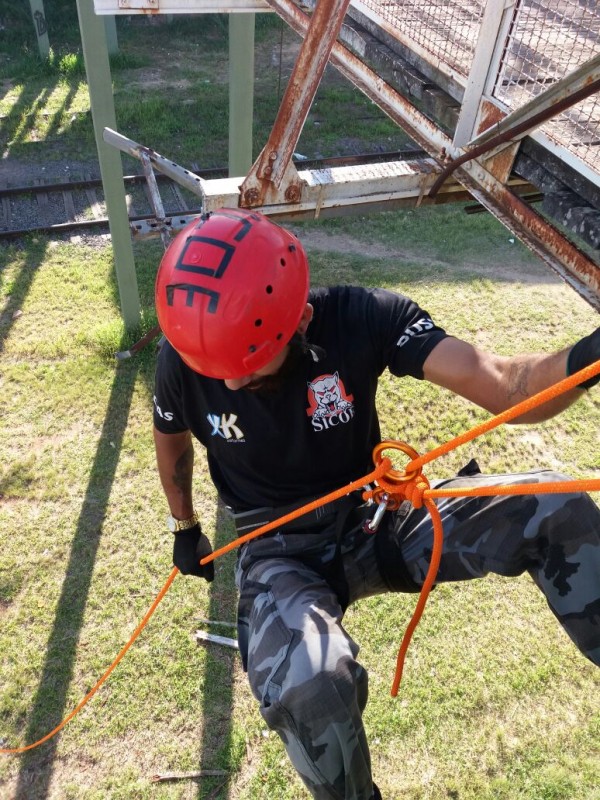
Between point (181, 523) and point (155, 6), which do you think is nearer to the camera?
point (181, 523)

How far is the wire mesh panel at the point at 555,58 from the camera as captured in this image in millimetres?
2613

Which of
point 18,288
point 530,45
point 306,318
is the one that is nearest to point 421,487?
point 306,318

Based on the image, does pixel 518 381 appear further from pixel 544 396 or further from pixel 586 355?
pixel 544 396

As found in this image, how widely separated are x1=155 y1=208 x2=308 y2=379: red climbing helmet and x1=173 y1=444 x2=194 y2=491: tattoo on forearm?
904mm

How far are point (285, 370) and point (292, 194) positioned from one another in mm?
838

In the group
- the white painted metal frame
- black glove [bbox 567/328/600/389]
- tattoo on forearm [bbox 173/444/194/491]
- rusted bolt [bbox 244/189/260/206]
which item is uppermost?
the white painted metal frame

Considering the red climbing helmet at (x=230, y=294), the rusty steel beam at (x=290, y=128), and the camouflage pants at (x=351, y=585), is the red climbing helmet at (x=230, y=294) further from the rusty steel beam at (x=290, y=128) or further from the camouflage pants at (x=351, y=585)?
the camouflage pants at (x=351, y=585)

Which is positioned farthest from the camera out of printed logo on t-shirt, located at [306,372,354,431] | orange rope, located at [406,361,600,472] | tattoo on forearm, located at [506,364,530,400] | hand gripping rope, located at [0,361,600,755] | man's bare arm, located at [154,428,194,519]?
man's bare arm, located at [154,428,194,519]

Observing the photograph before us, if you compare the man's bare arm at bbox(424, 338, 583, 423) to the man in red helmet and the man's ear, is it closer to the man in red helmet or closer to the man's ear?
the man in red helmet

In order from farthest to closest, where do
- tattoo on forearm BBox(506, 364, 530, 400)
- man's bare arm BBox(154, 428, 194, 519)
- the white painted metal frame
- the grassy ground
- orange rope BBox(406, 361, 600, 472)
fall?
the white painted metal frame < the grassy ground < man's bare arm BBox(154, 428, 194, 519) < tattoo on forearm BBox(506, 364, 530, 400) < orange rope BBox(406, 361, 600, 472)

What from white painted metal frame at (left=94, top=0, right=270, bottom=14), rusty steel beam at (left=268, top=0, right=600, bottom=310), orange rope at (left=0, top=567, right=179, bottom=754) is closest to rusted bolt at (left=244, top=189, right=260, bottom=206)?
rusty steel beam at (left=268, top=0, right=600, bottom=310)

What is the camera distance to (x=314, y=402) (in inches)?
113

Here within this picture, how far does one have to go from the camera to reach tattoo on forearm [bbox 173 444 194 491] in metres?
3.40

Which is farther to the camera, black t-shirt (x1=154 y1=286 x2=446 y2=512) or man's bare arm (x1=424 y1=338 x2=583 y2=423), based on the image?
black t-shirt (x1=154 y1=286 x2=446 y2=512)
